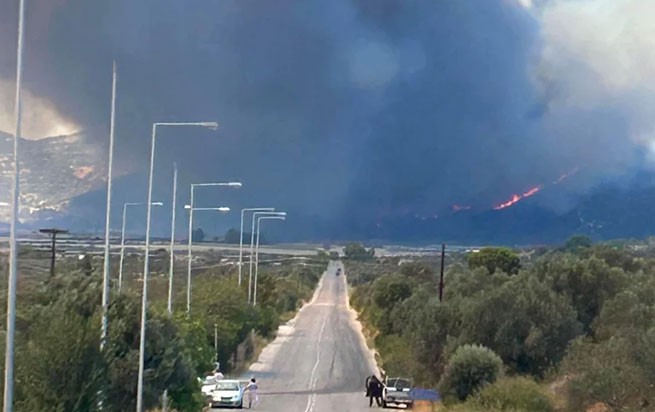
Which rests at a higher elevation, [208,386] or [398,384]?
[398,384]

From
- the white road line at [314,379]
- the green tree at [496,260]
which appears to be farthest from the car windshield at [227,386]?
the green tree at [496,260]

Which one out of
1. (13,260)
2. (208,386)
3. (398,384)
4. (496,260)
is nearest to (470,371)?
(398,384)

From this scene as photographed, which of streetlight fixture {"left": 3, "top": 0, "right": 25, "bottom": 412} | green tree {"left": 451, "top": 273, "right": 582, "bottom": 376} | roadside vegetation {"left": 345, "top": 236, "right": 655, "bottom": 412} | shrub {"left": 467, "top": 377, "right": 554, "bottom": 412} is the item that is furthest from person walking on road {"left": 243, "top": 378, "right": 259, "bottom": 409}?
streetlight fixture {"left": 3, "top": 0, "right": 25, "bottom": 412}

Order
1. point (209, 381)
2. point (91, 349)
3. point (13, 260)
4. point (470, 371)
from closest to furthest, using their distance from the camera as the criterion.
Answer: point (13, 260) < point (91, 349) < point (470, 371) < point (209, 381)

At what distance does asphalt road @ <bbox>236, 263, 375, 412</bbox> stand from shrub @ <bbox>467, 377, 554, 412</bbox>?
7612mm

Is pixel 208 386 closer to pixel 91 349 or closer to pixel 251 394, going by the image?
pixel 251 394

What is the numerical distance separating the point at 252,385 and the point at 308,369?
822 inches

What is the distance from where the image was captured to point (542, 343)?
57969mm

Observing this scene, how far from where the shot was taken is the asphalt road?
5625 cm

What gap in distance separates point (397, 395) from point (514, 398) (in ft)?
37.0

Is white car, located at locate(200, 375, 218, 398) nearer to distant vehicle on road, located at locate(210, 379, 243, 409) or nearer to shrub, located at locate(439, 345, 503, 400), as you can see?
distant vehicle on road, located at locate(210, 379, 243, 409)

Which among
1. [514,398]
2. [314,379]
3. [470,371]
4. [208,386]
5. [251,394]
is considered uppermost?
[470,371]

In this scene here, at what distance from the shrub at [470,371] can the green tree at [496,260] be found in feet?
175

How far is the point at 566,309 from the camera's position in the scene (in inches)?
2345
